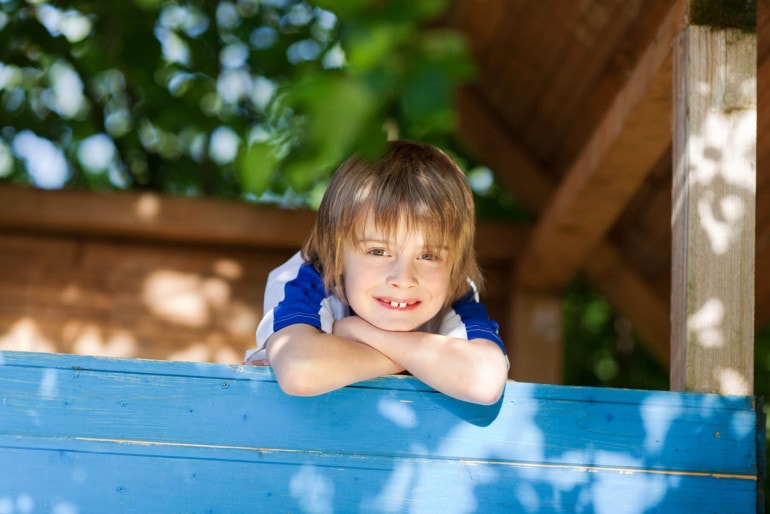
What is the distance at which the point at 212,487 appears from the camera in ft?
6.66

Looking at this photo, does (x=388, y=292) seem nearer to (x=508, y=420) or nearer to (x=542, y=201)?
(x=508, y=420)

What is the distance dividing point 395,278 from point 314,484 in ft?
1.79

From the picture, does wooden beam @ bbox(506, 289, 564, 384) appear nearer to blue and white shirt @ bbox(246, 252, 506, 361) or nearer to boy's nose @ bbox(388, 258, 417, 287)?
blue and white shirt @ bbox(246, 252, 506, 361)

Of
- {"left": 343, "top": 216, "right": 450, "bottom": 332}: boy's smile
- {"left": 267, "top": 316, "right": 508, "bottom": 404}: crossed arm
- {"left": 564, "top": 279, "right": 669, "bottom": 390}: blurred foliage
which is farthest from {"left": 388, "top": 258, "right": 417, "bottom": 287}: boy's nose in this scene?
{"left": 564, "top": 279, "right": 669, "bottom": 390}: blurred foliage

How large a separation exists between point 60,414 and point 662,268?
3395mm

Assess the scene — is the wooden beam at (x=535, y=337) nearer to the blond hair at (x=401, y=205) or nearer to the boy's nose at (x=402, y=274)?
the blond hair at (x=401, y=205)

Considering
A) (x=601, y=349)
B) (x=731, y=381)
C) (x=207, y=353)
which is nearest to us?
(x=731, y=381)

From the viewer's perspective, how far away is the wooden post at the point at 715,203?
2189 millimetres

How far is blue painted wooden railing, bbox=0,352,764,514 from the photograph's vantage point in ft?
6.66

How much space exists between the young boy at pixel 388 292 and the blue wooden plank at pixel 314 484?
195 mm

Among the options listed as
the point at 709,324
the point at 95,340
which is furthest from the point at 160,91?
the point at 709,324

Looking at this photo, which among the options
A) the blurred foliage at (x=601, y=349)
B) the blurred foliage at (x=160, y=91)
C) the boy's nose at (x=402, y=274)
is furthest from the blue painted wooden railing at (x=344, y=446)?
the blurred foliage at (x=601, y=349)

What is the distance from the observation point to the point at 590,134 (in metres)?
4.29

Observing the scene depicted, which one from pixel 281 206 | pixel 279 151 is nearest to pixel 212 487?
pixel 279 151
